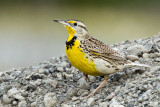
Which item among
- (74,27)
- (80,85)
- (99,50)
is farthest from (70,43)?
(80,85)

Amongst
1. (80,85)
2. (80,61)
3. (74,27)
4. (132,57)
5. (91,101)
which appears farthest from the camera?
(132,57)

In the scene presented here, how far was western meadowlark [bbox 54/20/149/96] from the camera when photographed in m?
4.86

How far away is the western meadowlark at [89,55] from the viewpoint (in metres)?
4.86

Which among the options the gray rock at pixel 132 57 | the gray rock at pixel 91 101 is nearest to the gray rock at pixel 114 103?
the gray rock at pixel 91 101

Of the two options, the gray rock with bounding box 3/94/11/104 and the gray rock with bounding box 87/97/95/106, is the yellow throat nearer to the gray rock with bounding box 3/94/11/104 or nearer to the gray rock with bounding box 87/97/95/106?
the gray rock with bounding box 87/97/95/106

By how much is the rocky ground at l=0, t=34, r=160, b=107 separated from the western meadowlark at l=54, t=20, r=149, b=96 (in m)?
0.18

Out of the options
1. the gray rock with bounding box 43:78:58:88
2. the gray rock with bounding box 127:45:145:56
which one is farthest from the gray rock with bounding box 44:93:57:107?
the gray rock with bounding box 127:45:145:56

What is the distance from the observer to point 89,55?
193 inches

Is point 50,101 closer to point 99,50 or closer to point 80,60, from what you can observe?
point 80,60

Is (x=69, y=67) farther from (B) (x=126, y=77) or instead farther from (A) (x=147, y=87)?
(A) (x=147, y=87)

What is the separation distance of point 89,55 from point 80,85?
497 millimetres

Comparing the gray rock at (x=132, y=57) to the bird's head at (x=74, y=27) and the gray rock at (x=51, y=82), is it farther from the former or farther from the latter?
the gray rock at (x=51, y=82)

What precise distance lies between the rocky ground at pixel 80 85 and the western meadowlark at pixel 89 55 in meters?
0.18

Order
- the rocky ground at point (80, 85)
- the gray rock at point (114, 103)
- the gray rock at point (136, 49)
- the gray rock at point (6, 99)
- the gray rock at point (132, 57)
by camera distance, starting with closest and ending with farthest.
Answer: the gray rock at point (114, 103) < the rocky ground at point (80, 85) < the gray rock at point (6, 99) < the gray rock at point (132, 57) < the gray rock at point (136, 49)
